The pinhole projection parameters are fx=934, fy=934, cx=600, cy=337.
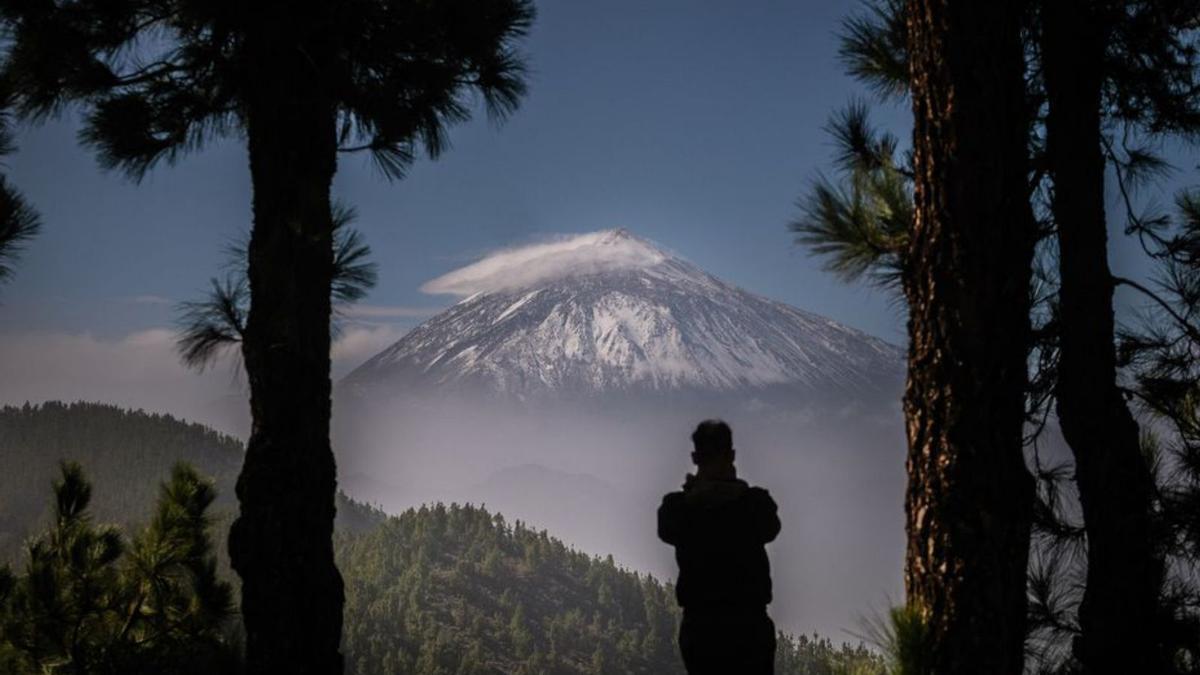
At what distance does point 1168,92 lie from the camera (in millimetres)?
5645

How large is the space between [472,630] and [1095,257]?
397 feet

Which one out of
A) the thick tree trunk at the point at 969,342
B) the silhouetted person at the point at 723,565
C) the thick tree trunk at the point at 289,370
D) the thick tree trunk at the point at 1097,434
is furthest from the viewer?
the thick tree trunk at the point at 289,370

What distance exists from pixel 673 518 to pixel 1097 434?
6.77 feet

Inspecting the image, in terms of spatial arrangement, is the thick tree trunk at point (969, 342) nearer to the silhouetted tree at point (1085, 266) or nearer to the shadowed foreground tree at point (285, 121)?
the silhouetted tree at point (1085, 266)

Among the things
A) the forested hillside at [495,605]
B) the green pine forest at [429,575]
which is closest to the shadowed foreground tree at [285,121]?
the green pine forest at [429,575]

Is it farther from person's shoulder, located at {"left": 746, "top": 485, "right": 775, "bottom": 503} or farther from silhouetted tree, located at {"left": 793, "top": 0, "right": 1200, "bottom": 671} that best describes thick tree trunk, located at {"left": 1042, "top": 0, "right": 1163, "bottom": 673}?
person's shoulder, located at {"left": 746, "top": 485, "right": 775, "bottom": 503}

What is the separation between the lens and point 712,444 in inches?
147

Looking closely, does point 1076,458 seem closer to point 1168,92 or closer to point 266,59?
point 1168,92

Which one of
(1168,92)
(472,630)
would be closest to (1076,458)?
(1168,92)

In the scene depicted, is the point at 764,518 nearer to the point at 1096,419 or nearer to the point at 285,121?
the point at 1096,419

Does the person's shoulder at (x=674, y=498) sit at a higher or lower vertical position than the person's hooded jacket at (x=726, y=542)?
higher

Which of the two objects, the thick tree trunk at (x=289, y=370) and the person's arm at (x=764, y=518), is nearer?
the person's arm at (x=764, y=518)

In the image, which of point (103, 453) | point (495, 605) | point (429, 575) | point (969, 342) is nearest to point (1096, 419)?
point (969, 342)

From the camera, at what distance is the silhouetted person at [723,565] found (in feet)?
11.9
